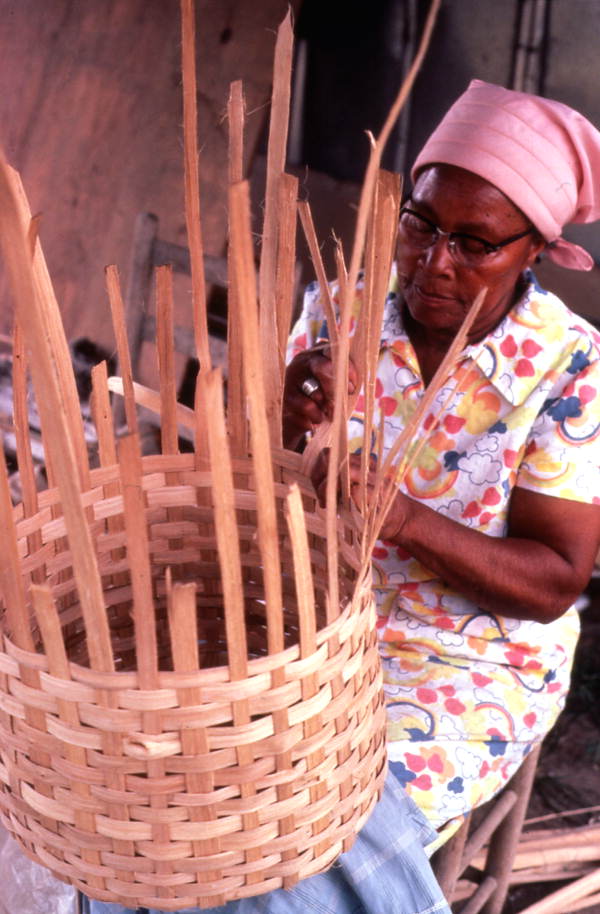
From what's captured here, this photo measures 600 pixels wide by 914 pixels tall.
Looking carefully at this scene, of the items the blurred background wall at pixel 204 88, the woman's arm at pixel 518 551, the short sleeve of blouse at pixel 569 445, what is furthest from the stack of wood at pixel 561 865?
the blurred background wall at pixel 204 88

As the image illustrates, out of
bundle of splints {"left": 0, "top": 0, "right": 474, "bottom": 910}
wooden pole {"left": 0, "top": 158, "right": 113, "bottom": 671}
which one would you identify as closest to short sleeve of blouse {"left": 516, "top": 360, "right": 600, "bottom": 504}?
bundle of splints {"left": 0, "top": 0, "right": 474, "bottom": 910}

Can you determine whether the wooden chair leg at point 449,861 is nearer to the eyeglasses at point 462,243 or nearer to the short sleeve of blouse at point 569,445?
the short sleeve of blouse at point 569,445

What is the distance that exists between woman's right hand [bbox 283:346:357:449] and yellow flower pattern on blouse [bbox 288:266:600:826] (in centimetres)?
16

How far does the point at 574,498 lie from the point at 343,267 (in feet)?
1.94

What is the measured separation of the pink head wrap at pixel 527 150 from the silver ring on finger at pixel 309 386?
1.27 feet

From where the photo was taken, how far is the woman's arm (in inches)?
46.9

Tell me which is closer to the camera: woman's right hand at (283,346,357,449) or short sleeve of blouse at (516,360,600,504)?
woman's right hand at (283,346,357,449)

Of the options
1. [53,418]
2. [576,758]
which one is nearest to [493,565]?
[53,418]

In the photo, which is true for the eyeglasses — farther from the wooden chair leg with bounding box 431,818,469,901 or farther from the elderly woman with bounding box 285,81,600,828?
the wooden chair leg with bounding box 431,818,469,901

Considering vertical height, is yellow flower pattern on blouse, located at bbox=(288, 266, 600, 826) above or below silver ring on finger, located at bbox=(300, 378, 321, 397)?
below

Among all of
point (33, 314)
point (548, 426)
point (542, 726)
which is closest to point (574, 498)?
point (548, 426)

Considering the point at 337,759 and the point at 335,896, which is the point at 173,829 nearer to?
the point at 337,759

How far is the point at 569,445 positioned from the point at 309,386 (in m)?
0.40

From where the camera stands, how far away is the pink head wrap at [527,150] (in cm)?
129
